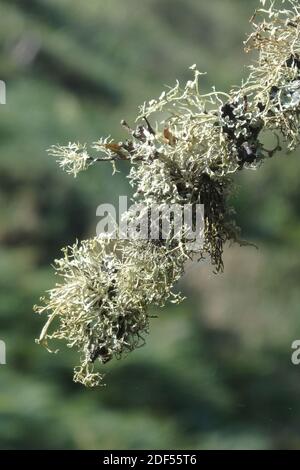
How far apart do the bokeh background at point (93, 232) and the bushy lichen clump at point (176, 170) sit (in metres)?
2.49

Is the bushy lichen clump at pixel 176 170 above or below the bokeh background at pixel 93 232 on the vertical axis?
below

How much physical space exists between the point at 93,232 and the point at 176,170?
2853mm

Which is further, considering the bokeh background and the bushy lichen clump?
the bokeh background

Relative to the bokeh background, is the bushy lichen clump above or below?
below

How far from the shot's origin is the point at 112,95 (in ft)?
11.9

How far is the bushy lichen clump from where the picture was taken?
58 cm

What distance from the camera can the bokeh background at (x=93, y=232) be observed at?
10.8 feet

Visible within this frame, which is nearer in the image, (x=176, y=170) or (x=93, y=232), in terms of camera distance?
(x=176, y=170)

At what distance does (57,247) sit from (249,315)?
0.97 meters

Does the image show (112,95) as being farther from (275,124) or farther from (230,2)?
(275,124)

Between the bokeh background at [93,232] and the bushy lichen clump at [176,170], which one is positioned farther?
the bokeh background at [93,232]

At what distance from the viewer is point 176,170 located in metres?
0.60

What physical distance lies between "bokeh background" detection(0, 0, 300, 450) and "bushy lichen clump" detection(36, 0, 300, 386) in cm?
249
